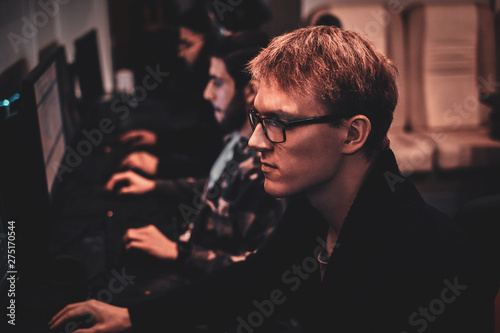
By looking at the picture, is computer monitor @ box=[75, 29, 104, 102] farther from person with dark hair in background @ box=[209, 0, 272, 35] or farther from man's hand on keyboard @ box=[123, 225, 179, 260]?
man's hand on keyboard @ box=[123, 225, 179, 260]

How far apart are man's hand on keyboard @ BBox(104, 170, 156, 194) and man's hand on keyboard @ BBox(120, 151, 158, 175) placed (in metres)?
0.20

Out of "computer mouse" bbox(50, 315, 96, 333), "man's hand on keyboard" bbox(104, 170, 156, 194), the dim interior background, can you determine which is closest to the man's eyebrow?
"computer mouse" bbox(50, 315, 96, 333)

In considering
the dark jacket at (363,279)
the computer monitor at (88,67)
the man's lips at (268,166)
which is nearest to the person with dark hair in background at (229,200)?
the dark jacket at (363,279)

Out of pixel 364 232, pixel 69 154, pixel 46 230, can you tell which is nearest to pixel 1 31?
pixel 69 154

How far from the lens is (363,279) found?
0.91m

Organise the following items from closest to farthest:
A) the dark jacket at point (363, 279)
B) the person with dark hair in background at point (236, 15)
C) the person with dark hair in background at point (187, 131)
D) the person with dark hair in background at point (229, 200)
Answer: the dark jacket at point (363, 279)
the person with dark hair in background at point (229, 200)
the person with dark hair in background at point (187, 131)
the person with dark hair in background at point (236, 15)

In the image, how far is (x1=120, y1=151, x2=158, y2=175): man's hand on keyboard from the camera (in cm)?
222

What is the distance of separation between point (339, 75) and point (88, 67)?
85.5 inches

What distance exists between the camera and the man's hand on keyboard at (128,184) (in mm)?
1971

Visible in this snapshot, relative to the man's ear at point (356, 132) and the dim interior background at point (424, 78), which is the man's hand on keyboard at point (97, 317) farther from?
the dim interior background at point (424, 78)

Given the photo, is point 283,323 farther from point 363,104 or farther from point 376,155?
point 363,104

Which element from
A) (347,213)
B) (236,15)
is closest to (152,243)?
(347,213)

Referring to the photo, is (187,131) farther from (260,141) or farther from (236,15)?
(260,141)

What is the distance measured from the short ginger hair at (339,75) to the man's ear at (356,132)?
0.01m
